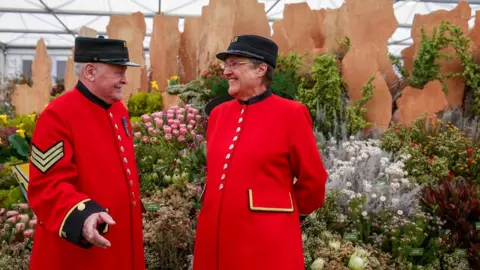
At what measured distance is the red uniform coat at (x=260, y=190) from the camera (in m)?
2.03

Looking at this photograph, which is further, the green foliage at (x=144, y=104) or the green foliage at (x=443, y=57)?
the green foliage at (x=144, y=104)

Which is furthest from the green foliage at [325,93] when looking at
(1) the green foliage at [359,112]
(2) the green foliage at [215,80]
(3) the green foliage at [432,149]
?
(2) the green foliage at [215,80]

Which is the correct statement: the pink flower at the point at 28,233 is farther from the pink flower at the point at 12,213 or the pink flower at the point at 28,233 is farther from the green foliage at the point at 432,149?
the green foliage at the point at 432,149

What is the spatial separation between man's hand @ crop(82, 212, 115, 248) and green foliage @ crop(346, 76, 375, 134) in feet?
11.7

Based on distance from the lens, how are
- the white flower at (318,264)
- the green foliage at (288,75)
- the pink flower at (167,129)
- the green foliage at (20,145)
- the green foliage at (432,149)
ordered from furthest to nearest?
the green foliage at (20,145) → the green foliage at (288,75) → the pink flower at (167,129) → the green foliage at (432,149) → the white flower at (318,264)

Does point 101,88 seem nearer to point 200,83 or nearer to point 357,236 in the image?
point 357,236

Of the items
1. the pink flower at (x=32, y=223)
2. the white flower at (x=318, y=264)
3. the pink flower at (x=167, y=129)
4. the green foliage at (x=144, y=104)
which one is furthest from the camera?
the green foliage at (x=144, y=104)

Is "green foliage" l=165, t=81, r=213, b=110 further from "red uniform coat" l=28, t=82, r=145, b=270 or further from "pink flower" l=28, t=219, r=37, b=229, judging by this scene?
"red uniform coat" l=28, t=82, r=145, b=270

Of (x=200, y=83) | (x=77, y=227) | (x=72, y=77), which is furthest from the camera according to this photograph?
(x=72, y=77)

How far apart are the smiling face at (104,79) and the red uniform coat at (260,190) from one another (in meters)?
0.52

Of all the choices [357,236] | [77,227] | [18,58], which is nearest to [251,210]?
[77,227]

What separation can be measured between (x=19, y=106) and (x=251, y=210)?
731 cm

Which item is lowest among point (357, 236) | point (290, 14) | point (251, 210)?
point (357, 236)

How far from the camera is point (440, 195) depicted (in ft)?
12.1
